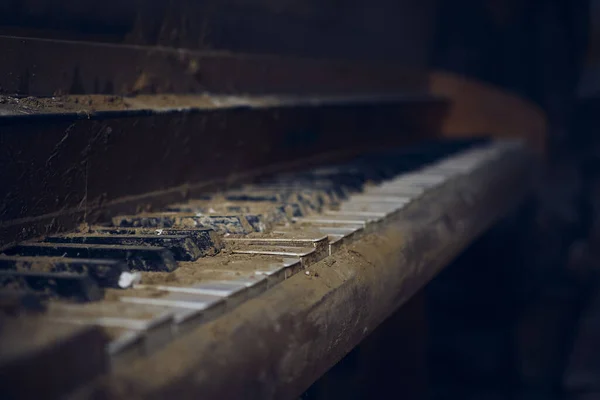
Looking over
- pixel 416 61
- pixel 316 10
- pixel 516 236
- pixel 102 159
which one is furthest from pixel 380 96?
pixel 102 159

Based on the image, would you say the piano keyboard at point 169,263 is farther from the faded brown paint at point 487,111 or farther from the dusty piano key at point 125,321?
the faded brown paint at point 487,111

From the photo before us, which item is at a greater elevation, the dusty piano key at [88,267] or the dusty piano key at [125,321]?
the dusty piano key at [88,267]

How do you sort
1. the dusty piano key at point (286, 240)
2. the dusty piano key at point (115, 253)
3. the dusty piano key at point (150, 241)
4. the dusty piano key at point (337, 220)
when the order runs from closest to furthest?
the dusty piano key at point (115, 253), the dusty piano key at point (150, 241), the dusty piano key at point (286, 240), the dusty piano key at point (337, 220)

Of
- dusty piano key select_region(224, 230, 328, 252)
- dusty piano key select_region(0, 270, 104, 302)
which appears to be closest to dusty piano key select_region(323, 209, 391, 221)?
dusty piano key select_region(224, 230, 328, 252)

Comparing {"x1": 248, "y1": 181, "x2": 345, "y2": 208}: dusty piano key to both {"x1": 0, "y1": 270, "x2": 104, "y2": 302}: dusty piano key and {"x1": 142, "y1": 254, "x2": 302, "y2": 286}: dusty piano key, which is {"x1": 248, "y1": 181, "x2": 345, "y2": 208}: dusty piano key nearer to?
{"x1": 142, "y1": 254, "x2": 302, "y2": 286}: dusty piano key

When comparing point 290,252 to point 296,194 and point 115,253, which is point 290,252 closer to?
point 115,253

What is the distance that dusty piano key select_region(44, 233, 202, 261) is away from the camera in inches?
60.7

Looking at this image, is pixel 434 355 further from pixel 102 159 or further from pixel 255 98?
pixel 102 159

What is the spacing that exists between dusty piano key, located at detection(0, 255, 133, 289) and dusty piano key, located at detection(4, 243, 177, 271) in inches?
3.0

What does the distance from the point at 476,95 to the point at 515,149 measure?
1548 mm

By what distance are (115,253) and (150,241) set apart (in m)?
0.12

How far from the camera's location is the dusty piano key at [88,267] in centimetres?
130

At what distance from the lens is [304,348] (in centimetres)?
139

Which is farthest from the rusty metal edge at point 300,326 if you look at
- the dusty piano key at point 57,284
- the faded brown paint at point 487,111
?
the faded brown paint at point 487,111
